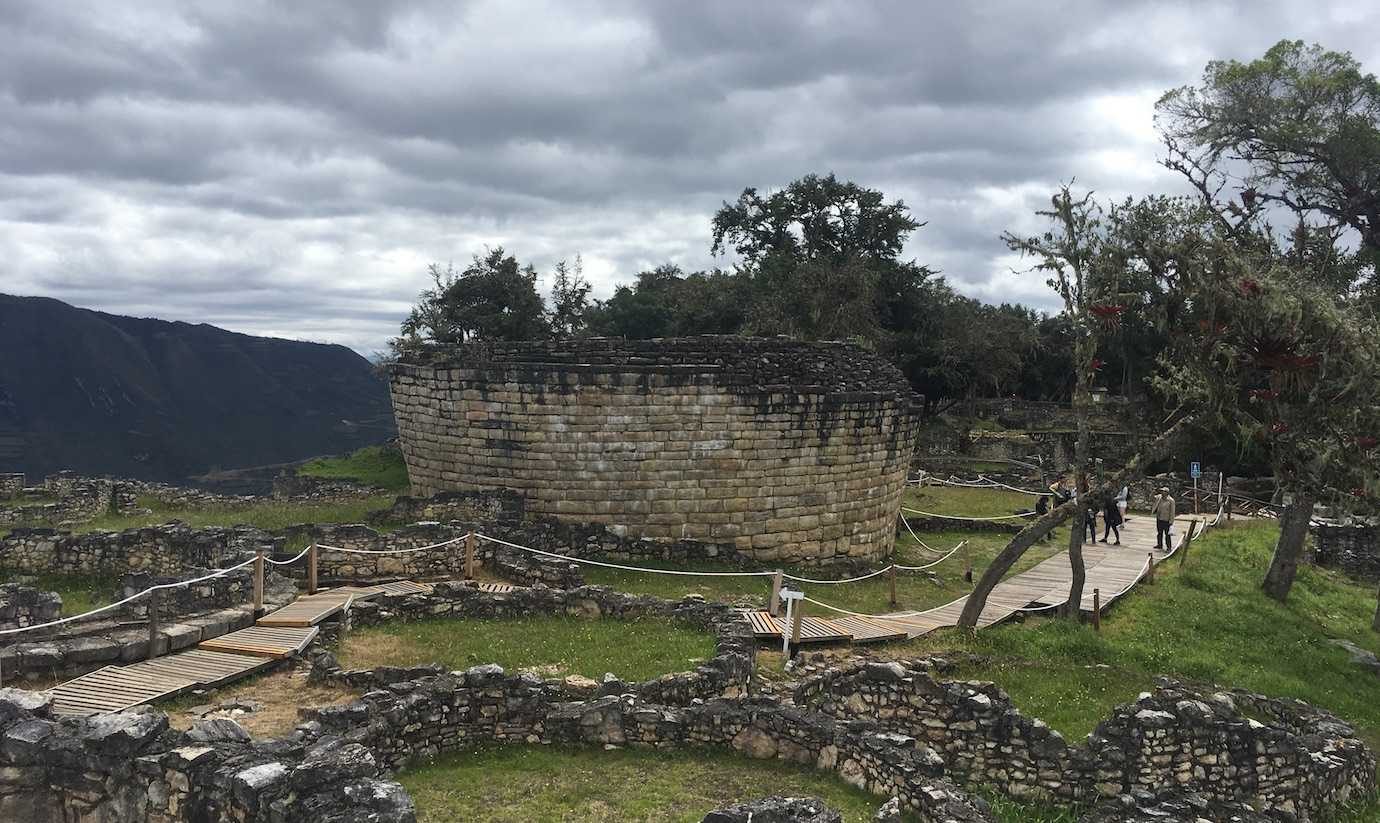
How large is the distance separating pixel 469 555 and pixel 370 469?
2501 cm

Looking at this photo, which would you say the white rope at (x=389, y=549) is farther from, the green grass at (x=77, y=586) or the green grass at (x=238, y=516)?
the green grass at (x=77, y=586)

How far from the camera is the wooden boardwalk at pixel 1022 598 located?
13.8 meters

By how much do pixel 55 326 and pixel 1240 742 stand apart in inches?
2845

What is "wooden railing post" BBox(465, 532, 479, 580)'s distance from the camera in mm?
15117

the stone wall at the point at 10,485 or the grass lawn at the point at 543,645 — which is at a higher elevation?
the grass lawn at the point at 543,645

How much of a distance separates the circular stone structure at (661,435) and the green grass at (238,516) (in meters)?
2.34

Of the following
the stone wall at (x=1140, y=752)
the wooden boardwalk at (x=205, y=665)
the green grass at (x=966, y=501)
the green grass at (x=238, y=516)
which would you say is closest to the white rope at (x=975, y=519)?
the green grass at (x=966, y=501)

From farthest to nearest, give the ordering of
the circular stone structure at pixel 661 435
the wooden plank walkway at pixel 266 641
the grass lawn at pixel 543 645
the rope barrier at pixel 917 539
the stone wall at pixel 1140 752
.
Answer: the rope barrier at pixel 917 539, the circular stone structure at pixel 661 435, the grass lawn at pixel 543 645, the wooden plank walkway at pixel 266 641, the stone wall at pixel 1140 752

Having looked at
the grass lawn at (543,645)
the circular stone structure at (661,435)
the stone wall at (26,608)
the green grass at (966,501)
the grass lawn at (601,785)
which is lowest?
the grass lawn at (601,785)

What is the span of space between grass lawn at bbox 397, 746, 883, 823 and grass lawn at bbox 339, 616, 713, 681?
82.9 inches

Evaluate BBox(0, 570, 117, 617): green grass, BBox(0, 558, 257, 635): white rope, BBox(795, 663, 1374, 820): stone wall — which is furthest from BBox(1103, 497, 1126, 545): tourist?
BBox(0, 570, 117, 617): green grass

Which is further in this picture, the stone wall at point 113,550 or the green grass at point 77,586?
the stone wall at point 113,550

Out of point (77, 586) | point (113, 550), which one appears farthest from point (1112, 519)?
point (77, 586)

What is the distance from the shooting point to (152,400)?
6456 centimetres
